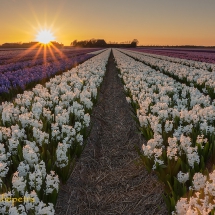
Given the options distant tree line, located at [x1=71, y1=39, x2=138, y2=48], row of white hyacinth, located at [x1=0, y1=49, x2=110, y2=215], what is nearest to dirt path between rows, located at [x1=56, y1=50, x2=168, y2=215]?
row of white hyacinth, located at [x1=0, y1=49, x2=110, y2=215]

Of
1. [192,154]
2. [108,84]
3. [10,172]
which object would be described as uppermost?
[192,154]

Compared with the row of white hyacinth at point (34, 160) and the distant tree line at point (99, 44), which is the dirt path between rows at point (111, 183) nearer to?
the row of white hyacinth at point (34, 160)

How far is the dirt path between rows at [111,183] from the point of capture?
4.24 meters

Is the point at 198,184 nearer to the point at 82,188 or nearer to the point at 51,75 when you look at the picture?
the point at 82,188

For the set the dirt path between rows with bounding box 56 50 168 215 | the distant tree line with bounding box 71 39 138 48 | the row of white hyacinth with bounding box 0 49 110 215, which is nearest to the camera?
the row of white hyacinth with bounding box 0 49 110 215

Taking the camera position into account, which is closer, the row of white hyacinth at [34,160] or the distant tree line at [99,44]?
the row of white hyacinth at [34,160]

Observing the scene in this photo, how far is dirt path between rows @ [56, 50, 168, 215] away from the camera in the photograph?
4238mm

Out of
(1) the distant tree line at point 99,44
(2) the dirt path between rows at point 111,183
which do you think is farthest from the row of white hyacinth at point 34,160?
(1) the distant tree line at point 99,44

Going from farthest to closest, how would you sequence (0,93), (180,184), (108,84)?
(108,84) → (0,93) → (180,184)

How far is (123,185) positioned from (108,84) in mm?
10889

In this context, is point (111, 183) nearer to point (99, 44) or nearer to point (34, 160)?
point (34, 160)

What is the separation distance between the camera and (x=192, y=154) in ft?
12.8

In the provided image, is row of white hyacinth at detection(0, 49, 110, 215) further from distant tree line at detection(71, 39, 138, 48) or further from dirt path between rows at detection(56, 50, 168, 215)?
distant tree line at detection(71, 39, 138, 48)

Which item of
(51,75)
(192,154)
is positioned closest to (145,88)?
(192,154)
